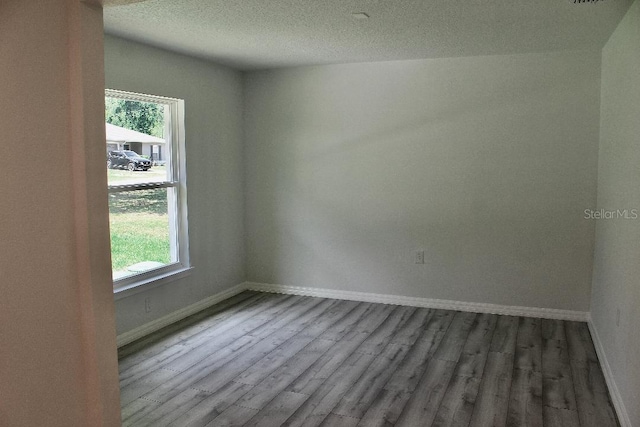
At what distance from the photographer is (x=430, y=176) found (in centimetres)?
508

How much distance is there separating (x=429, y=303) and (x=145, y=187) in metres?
2.87

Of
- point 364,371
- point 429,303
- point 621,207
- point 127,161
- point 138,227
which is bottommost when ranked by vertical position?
point 364,371

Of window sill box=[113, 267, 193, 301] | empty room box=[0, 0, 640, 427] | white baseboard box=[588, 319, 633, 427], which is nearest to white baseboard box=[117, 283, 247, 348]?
empty room box=[0, 0, 640, 427]

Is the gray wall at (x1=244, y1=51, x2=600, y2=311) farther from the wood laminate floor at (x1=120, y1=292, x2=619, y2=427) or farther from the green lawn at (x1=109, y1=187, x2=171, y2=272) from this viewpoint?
the green lawn at (x1=109, y1=187, x2=171, y2=272)

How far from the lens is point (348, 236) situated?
5.47 meters

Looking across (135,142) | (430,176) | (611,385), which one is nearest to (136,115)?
(135,142)

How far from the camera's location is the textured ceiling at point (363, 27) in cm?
315

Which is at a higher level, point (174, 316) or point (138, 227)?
point (138, 227)

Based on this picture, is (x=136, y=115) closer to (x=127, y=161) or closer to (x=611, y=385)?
(x=127, y=161)

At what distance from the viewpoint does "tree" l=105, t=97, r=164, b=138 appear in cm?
414

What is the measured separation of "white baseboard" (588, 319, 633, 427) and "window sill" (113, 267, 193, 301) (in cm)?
340

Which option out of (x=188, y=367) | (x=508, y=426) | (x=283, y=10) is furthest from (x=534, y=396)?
(x=283, y=10)

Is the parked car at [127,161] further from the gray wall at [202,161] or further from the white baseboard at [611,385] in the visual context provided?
the white baseboard at [611,385]

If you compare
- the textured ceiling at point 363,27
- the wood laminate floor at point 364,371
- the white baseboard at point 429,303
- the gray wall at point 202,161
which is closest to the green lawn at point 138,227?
the gray wall at point 202,161
